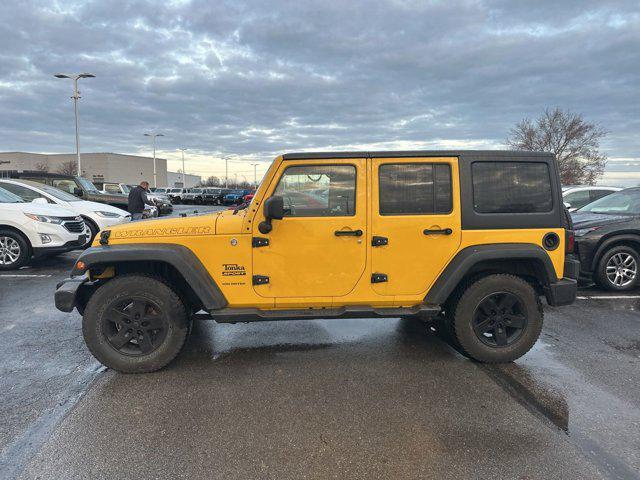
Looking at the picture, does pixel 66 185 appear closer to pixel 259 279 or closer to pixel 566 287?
pixel 259 279

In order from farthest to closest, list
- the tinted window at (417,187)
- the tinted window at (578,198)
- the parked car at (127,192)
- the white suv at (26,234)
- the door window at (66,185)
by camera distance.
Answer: the parked car at (127,192) → the door window at (66,185) → the tinted window at (578,198) → the white suv at (26,234) → the tinted window at (417,187)

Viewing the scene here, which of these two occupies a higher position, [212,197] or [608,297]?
[212,197]

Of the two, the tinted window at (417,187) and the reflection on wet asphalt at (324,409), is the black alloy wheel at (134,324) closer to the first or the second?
the reflection on wet asphalt at (324,409)

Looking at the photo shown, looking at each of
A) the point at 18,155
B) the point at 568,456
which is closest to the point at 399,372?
the point at 568,456

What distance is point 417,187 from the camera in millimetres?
3598

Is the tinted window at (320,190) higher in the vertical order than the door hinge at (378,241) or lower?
higher

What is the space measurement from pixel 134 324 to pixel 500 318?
10.7ft

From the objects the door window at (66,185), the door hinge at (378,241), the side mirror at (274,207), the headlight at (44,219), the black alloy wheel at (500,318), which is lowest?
the black alloy wheel at (500,318)

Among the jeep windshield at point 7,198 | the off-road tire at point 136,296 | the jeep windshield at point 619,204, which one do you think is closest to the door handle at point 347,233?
the off-road tire at point 136,296

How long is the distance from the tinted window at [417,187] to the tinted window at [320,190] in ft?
1.04

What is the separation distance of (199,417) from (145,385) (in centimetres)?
74

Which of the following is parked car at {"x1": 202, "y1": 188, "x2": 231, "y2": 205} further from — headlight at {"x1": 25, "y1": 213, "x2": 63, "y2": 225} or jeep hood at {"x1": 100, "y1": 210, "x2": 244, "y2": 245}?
jeep hood at {"x1": 100, "y1": 210, "x2": 244, "y2": 245}

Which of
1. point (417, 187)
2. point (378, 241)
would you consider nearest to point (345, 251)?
point (378, 241)

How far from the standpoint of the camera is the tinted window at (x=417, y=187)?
141 inches
